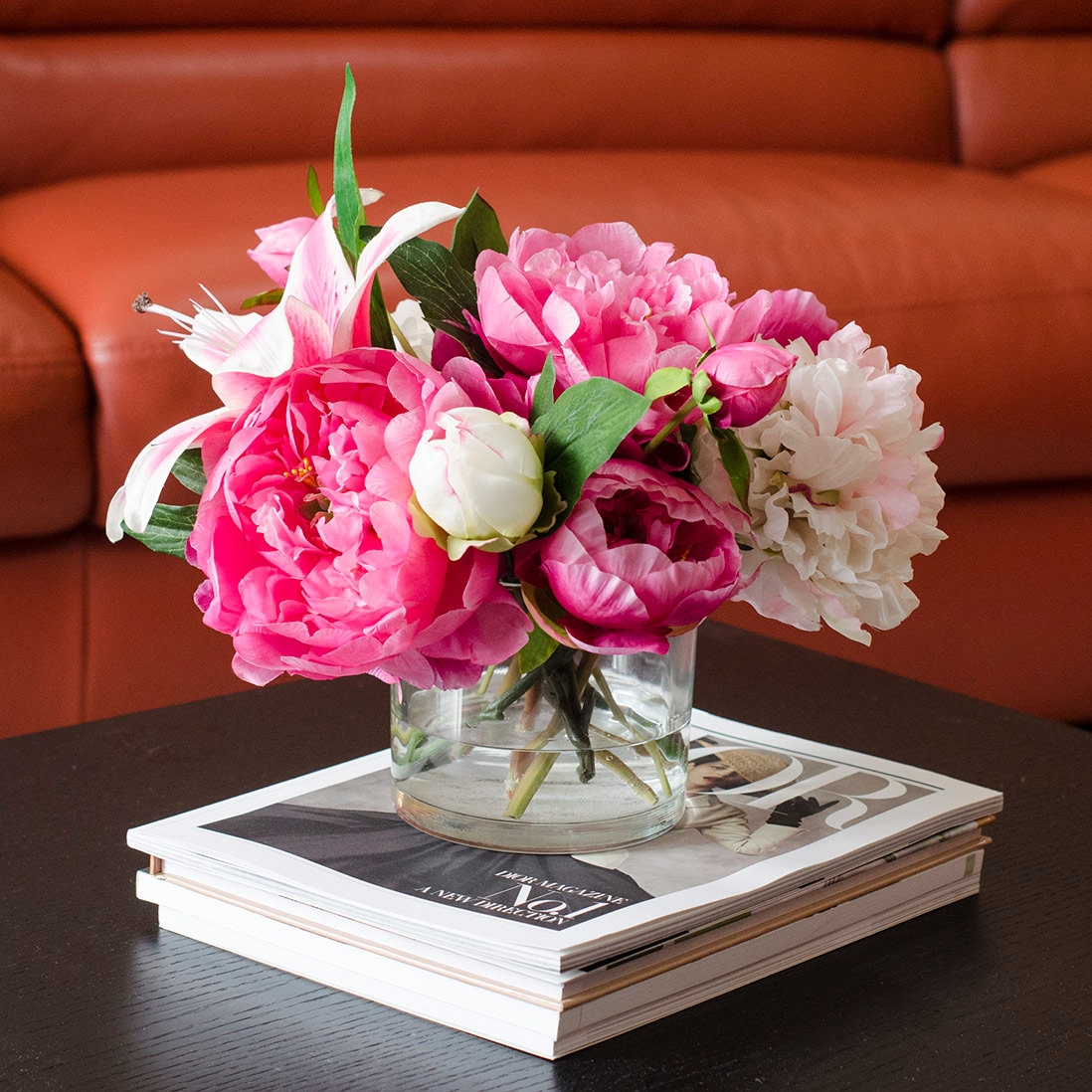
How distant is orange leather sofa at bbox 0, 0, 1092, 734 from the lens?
122cm

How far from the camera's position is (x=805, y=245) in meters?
1.42

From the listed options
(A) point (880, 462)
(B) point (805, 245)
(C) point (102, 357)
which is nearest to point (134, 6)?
(C) point (102, 357)

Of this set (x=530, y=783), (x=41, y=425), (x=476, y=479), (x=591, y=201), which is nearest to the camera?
(x=476, y=479)

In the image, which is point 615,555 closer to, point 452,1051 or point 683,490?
point 683,490

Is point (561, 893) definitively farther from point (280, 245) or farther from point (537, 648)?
point (280, 245)

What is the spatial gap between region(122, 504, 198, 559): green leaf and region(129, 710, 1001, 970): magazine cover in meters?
0.11

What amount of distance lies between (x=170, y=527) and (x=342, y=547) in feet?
0.40

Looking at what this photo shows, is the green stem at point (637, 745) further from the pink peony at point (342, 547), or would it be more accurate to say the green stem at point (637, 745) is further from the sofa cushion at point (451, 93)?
the sofa cushion at point (451, 93)

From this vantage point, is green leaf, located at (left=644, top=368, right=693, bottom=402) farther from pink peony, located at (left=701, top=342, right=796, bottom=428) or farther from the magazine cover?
the magazine cover

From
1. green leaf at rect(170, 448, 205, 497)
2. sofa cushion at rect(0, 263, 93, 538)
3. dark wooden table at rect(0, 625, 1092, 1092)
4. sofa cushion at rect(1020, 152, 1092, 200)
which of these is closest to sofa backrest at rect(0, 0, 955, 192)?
sofa cushion at rect(1020, 152, 1092, 200)

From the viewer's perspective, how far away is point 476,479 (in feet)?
1.46

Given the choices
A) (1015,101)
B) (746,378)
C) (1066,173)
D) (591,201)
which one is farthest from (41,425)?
(1015,101)

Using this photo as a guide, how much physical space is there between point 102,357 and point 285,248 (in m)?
0.65

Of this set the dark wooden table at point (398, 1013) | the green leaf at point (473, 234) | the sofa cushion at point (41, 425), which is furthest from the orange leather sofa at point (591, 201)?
the green leaf at point (473, 234)
